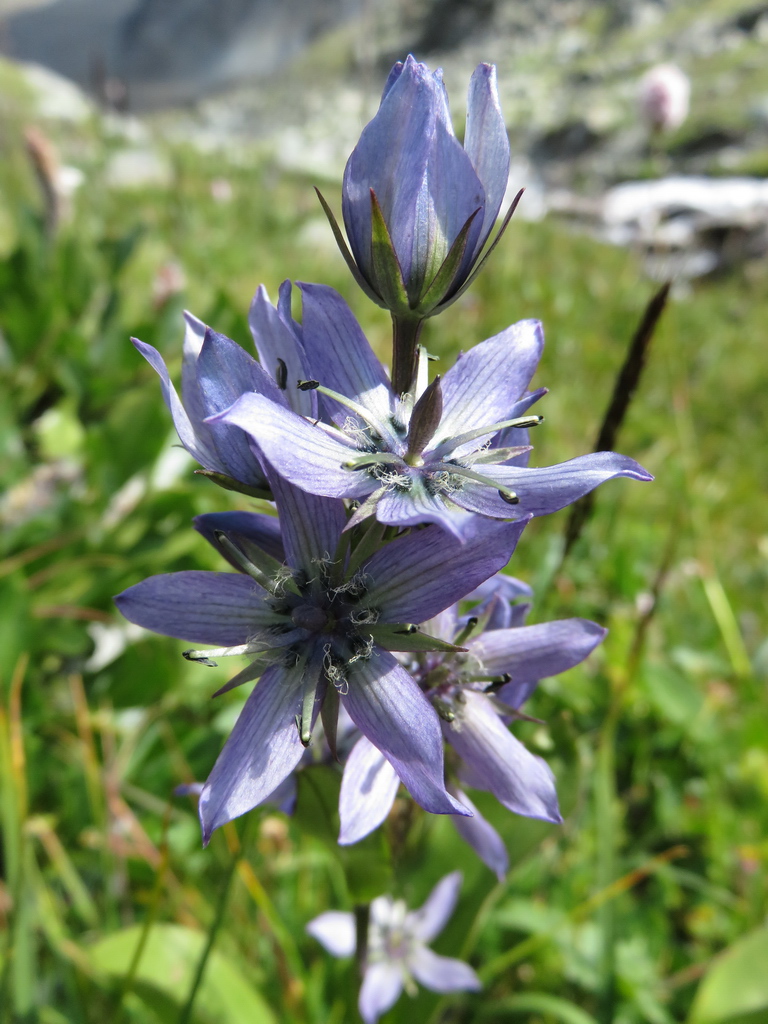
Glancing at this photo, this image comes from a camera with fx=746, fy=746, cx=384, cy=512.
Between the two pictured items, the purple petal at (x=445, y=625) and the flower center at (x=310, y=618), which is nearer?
the flower center at (x=310, y=618)

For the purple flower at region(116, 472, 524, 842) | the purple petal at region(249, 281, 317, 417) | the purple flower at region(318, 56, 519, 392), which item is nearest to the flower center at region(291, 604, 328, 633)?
the purple flower at region(116, 472, 524, 842)

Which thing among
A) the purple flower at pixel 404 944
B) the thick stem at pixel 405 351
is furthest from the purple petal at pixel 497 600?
the purple flower at pixel 404 944

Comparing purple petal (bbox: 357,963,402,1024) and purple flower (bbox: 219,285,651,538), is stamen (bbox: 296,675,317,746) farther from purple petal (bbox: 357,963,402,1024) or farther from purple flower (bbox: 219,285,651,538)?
purple petal (bbox: 357,963,402,1024)

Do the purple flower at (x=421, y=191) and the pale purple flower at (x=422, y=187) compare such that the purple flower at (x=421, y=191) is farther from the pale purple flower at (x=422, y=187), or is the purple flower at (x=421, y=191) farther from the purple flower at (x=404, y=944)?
the purple flower at (x=404, y=944)

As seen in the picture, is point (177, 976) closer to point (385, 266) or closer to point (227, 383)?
point (227, 383)

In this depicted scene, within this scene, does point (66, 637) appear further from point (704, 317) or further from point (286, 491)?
point (704, 317)

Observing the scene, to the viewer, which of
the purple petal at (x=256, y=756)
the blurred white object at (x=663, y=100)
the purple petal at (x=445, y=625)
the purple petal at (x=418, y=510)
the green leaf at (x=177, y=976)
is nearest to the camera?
the purple petal at (x=418, y=510)

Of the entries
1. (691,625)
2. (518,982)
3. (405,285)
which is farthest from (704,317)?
(405,285)
